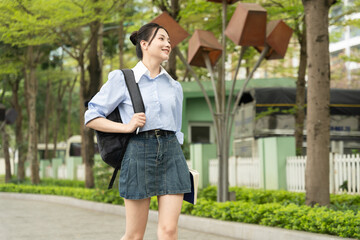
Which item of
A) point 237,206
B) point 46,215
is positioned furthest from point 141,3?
point 237,206

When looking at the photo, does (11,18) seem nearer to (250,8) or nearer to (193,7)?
(193,7)

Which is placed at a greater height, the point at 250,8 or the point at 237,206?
the point at 250,8

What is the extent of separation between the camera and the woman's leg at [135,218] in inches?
141

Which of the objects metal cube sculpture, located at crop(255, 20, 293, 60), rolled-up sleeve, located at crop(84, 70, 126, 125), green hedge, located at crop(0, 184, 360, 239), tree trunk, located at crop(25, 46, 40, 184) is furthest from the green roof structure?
rolled-up sleeve, located at crop(84, 70, 126, 125)

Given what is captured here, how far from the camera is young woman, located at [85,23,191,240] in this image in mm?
3576

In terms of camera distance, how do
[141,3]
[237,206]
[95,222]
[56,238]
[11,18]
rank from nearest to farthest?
[56,238]
[237,206]
[95,222]
[11,18]
[141,3]

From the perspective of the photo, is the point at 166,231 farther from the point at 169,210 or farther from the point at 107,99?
the point at 107,99

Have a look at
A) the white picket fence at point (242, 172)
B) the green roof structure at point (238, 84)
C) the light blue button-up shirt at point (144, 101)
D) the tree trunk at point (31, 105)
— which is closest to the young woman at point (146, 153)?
the light blue button-up shirt at point (144, 101)

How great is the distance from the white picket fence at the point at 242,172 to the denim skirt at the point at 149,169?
11.4 metres

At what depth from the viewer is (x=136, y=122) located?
349 centimetres

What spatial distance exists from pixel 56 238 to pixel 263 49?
475 cm

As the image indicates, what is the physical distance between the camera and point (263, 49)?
10141 millimetres

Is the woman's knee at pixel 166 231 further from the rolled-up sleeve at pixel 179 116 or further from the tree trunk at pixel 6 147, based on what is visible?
the tree trunk at pixel 6 147

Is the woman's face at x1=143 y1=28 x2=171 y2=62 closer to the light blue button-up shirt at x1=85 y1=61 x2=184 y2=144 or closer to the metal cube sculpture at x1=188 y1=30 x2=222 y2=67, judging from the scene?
the light blue button-up shirt at x1=85 y1=61 x2=184 y2=144
